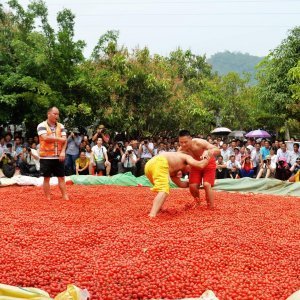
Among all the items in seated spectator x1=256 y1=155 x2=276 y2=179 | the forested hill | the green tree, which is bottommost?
seated spectator x1=256 y1=155 x2=276 y2=179

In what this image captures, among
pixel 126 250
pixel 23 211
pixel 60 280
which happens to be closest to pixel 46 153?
pixel 23 211

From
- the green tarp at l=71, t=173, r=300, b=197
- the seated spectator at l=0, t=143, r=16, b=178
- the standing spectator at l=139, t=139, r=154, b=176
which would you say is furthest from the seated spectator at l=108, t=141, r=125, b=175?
the seated spectator at l=0, t=143, r=16, b=178

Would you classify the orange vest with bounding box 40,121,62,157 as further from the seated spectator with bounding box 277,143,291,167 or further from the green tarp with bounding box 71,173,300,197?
the seated spectator with bounding box 277,143,291,167

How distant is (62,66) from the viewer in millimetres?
14484

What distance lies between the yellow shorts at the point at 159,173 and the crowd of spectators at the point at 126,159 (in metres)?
5.69

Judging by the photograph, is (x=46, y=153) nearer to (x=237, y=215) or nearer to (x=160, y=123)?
(x=237, y=215)

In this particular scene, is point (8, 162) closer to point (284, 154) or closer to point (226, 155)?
point (226, 155)

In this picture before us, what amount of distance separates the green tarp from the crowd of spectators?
121cm

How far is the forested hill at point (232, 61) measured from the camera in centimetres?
16077

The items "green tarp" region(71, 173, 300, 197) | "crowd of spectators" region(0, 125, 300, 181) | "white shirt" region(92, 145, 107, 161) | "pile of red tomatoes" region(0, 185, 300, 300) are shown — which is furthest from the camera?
"crowd of spectators" region(0, 125, 300, 181)

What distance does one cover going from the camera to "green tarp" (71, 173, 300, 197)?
31.5ft

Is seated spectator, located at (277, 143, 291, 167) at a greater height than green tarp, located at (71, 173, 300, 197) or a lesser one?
greater

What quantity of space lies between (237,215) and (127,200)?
7.20 feet

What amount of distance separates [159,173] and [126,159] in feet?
21.7
